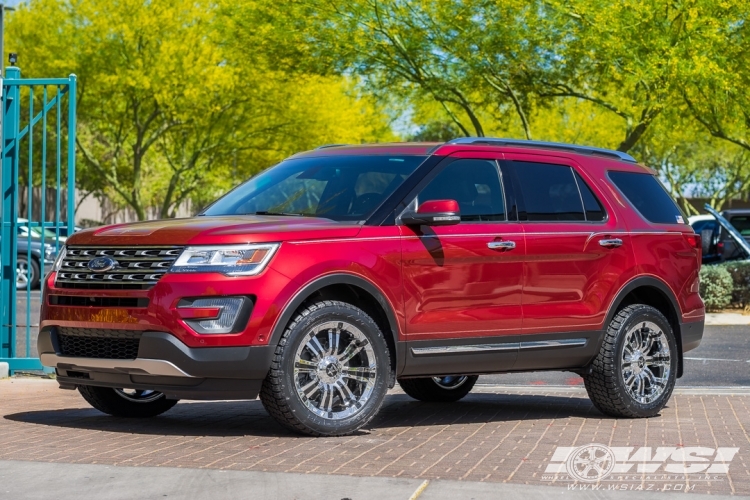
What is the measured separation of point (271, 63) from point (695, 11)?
9.05 metres

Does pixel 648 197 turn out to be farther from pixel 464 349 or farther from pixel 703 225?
pixel 703 225

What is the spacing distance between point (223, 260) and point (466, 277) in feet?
5.57

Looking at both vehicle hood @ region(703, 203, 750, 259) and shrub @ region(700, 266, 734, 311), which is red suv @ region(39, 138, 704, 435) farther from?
shrub @ region(700, 266, 734, 311)

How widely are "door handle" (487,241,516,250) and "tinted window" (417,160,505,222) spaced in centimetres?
21

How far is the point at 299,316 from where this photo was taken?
26.0 ft

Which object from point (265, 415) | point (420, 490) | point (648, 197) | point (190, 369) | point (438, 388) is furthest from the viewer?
point (438, 388)

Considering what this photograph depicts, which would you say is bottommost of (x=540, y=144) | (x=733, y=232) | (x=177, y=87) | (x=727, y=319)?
(x=727, y=319)

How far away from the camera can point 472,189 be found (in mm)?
8969

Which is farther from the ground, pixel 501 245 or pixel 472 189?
pixel 472 189

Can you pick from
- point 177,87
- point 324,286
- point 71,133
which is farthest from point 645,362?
point 177,87

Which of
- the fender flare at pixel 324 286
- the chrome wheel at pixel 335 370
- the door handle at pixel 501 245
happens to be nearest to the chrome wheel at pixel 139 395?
the chrome wheel at pixel 335 370

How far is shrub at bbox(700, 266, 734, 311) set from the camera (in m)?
22.4

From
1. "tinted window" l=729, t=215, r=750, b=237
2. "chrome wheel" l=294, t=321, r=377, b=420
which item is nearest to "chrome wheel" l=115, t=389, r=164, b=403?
"chrome wheel" l=294, t=321, r=377, b=420

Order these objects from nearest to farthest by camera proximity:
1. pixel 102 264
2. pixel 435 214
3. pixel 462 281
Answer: pixel 102 264
pixel 435 214
pixel 462 281
